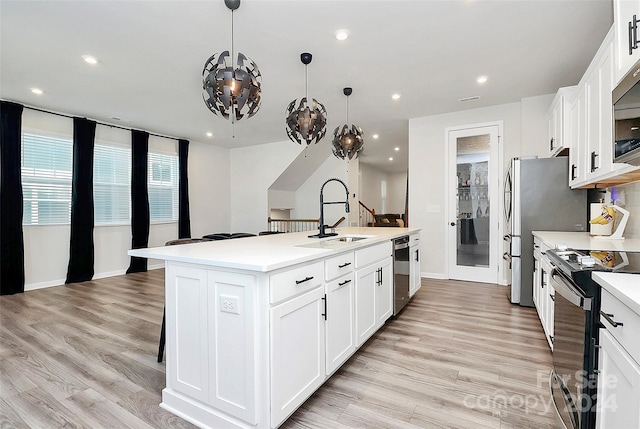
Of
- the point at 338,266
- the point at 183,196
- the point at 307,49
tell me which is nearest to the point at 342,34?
the point at 307,49

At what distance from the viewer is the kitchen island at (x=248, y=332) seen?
1.49m

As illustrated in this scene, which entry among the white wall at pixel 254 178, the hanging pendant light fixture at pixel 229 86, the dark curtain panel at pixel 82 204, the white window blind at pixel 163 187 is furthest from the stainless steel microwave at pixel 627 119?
the white window blind at pixel 163 187

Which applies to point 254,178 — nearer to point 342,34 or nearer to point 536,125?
point 342,34

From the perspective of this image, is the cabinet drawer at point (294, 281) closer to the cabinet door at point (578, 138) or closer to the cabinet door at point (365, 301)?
the cabinet door at point (365, 301)

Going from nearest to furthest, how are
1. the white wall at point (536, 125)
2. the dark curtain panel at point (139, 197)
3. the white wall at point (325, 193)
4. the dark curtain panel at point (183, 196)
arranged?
1. the white wall at point (536, 125)
2. the dark curtain panel at point (139, 197)
3. the dark curtain panel at point (183, 196)
4. the white wall at point (325, 193)

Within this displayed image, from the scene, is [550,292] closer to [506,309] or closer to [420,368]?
[420,368]

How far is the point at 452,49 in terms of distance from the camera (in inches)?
121

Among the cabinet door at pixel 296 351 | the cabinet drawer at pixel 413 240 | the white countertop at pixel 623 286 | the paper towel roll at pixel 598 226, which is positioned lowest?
the cabinet door at pixel 296 351

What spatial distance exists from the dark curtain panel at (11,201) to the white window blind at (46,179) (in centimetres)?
16

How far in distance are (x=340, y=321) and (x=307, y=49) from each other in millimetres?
2560

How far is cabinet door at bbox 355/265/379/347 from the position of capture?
2336 mm

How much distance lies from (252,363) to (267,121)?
4.91 metres

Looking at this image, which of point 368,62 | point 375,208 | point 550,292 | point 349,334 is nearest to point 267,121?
point 368,62

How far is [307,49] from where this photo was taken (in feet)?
10.0
